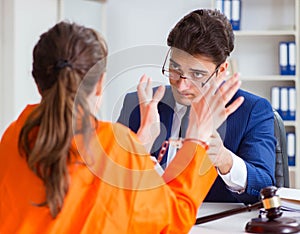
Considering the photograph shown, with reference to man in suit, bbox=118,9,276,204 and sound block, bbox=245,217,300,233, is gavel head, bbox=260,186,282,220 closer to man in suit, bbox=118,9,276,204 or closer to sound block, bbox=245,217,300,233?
sound block, bbox=245,217,300,233

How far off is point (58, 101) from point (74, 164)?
122 mm

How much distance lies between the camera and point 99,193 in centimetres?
119

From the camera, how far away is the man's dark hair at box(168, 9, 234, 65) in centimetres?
199

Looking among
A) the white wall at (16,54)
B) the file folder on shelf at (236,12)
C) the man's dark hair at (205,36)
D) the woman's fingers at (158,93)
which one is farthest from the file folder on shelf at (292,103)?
the woman's fingers at (158,93)

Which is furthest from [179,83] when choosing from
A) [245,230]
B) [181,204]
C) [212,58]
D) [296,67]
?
[296,67]

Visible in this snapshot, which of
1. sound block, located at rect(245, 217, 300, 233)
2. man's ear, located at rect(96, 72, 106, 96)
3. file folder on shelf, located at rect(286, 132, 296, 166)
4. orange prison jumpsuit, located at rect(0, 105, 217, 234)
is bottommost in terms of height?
file folder on shelf, located at rect(286, 132, 296, 166)

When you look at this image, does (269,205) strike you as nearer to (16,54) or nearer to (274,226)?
(274,226)

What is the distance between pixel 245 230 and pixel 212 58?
0.60 m

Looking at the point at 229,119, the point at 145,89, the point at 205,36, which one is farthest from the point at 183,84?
the point at 145,89

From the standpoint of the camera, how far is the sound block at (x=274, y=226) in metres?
1.57

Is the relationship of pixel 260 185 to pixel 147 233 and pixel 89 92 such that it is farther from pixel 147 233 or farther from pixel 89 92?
pixel 89 92

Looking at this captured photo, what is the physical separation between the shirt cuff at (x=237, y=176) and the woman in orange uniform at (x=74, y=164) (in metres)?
0.61

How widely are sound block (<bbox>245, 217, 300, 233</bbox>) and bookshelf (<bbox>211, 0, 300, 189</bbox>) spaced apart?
9.90ft

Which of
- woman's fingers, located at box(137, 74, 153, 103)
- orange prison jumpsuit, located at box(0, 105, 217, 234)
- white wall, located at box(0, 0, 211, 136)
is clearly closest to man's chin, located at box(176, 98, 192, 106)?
white wall, located at box(0, 0, 211, 136)
